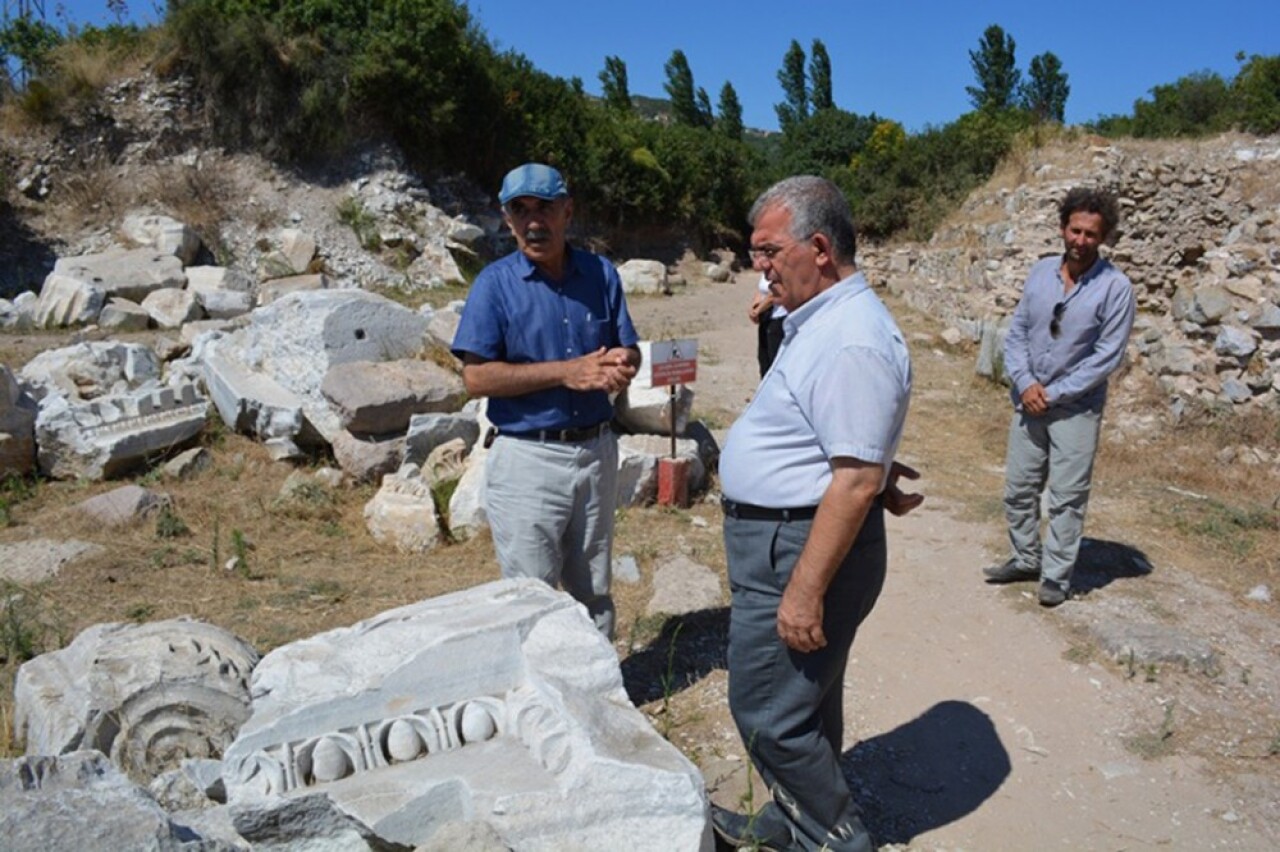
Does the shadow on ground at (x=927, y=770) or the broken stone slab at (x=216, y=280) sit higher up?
the broken stone slab at (x=216, y=280)

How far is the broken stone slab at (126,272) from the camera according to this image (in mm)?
11070

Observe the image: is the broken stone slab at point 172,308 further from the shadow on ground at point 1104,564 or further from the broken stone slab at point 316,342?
the shadow on ground at point 1104,564

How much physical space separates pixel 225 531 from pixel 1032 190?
11.1 meters

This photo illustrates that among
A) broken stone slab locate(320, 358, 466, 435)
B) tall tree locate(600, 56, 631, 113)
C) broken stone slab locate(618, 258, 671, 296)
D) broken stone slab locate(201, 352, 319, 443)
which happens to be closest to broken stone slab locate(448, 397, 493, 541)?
broken stone slab locate(320, 358, 466, 435)

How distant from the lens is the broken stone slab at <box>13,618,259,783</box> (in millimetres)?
2746

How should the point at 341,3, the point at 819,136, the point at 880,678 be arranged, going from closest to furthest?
the point at 880,678 < the point at 341,3 < the point at 819,136

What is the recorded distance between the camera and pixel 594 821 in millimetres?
2174

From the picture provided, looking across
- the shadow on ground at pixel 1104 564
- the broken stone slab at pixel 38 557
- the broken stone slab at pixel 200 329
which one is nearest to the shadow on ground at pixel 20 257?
the broken stone slab at pixel 200 329

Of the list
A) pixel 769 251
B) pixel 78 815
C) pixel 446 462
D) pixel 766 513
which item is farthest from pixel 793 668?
pixel 446 462

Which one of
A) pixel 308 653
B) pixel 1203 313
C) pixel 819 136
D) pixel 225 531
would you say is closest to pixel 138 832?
pixel 308 653

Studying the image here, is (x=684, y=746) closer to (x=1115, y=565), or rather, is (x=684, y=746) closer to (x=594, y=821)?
(x=594, y=821)

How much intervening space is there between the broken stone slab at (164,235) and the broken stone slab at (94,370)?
601 cm

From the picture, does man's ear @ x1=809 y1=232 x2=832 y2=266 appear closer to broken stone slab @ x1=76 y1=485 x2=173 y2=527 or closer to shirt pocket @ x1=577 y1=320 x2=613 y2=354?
shirt pocket @ x1=577 y1=320 x2=613 y2=354

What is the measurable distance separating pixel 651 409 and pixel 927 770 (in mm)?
3267
